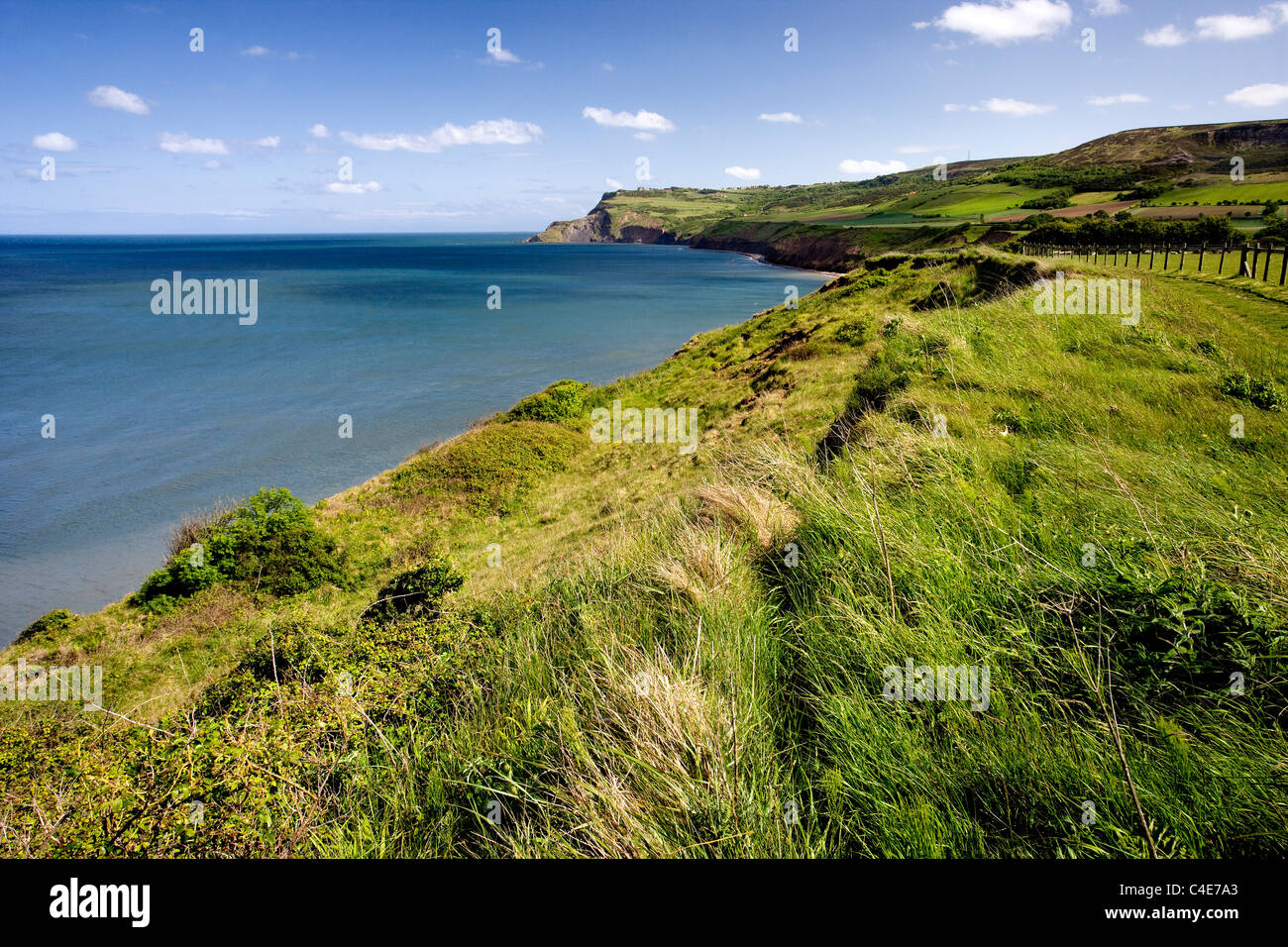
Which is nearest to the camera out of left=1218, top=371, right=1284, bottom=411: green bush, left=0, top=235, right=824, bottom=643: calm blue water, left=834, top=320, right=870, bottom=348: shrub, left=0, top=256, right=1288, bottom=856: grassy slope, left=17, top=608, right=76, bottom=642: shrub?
left=0, top=256, right=1288, bottom=856: grassy slope

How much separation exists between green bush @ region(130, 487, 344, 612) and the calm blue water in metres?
3.72

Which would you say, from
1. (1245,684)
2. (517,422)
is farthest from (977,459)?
(517,422)

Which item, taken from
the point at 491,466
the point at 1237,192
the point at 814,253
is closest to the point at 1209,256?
the point at 491,466

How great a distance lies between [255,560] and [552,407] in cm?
1565

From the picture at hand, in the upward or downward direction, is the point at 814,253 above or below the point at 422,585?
above

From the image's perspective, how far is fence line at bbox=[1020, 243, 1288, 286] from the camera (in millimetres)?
18516

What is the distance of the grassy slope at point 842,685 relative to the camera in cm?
253

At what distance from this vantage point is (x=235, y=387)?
43.4m

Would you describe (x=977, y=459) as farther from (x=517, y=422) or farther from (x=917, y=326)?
(x=517, y=422)

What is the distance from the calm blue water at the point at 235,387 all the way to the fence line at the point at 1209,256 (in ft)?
95.3

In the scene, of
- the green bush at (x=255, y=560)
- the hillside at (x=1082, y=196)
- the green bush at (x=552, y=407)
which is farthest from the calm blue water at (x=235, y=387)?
the hillside at (x=1082, y=196)

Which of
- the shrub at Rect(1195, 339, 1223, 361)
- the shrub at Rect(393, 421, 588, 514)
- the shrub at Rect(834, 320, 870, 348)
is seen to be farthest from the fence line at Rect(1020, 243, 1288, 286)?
the shrub at Rect(393, 421, 588, 514)

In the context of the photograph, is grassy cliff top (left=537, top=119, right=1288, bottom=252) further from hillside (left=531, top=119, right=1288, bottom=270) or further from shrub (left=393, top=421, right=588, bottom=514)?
shrub (left=393, top=421, right=588, bottom=514)

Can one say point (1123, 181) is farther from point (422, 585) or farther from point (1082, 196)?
point (422, 585)
